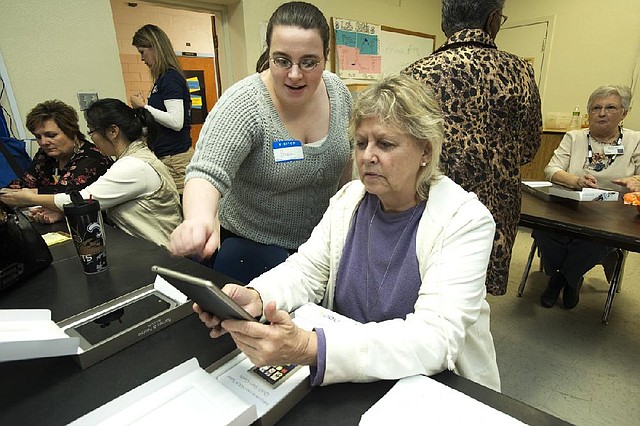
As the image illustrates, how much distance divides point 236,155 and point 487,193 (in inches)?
40.5

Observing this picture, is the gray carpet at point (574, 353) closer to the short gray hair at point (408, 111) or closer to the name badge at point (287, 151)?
the short gray hair at point (408, 111)

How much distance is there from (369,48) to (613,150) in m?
2.73

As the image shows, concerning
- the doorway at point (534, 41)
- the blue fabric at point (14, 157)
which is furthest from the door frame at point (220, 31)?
the doorway at point (534, 41)

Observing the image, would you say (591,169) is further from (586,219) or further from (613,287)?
(586,219)

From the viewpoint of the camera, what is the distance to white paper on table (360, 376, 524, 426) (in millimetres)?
622

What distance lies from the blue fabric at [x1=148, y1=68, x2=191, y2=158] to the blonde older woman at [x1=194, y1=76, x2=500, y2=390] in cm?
199

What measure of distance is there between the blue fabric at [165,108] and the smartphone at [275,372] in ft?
7.55

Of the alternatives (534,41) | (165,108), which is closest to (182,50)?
(165,108)

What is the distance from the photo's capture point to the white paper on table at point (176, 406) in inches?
23.2

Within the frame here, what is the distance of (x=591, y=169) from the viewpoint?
2.75m

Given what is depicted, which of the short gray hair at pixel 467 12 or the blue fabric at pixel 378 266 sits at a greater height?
the short gray hair at pixel 467 12

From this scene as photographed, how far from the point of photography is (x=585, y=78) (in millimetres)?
4457

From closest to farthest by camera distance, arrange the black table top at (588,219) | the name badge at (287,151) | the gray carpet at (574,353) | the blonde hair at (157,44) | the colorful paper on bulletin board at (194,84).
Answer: the name badge at (287,151), the black table top at (588,219), the gray carpet at (574,353), the blonde hair at (157,44), the colorful paper on bulletin board at (194,84)

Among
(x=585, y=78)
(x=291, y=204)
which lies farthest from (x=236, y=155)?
(x=585, y=78)
